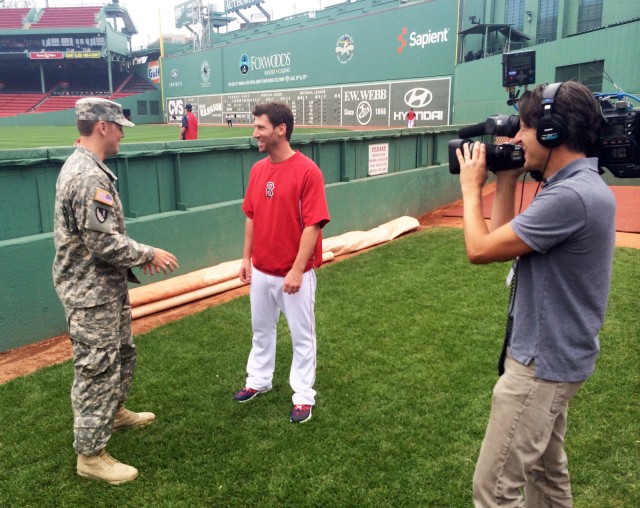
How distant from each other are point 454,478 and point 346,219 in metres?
6.68

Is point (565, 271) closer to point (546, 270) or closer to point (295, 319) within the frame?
point (546, 270)

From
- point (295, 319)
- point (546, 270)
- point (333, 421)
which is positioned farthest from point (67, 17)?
point (546, 270)

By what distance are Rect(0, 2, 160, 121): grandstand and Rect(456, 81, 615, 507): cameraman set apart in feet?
183

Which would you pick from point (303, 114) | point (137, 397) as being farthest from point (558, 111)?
point (303, 114)

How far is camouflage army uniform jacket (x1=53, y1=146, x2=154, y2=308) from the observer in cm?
292

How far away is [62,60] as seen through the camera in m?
55.2

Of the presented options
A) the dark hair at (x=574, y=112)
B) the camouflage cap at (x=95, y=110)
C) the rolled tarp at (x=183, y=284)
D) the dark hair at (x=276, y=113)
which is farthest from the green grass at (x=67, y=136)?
the dark hair at (x=574, y=112)

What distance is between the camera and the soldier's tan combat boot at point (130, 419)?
3.74 metres

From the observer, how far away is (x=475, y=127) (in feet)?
7.63

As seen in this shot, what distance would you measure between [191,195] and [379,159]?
14.3ft

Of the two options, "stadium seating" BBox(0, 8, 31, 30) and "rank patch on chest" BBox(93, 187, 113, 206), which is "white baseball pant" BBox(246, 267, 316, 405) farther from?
"stadium seating" BBox(0, 8, 31, 30)

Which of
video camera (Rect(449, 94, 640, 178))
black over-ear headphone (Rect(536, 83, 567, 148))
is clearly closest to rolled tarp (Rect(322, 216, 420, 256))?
video camera (Rect(449, 94, 640, 178))

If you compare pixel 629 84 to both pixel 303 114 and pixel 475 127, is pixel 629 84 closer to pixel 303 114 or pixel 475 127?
pixel 475 127

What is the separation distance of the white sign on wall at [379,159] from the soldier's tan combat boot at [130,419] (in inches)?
287
